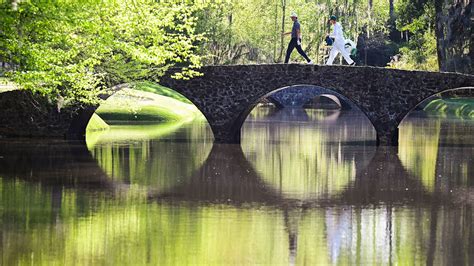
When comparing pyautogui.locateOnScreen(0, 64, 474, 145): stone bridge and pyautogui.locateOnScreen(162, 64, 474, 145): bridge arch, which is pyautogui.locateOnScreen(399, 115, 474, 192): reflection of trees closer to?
pyautogui.locateOnScreen(162, 64, 474, 145): bridge arch

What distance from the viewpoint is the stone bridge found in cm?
4019

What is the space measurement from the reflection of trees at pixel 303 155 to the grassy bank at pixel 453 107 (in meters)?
10.3

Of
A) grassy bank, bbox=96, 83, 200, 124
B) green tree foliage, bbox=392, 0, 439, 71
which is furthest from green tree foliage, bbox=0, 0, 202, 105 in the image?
green tree foliage, bbox=392, 0, 439, 71

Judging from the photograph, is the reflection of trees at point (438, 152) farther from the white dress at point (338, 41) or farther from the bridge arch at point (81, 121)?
the bridge arch at point (81, 121)

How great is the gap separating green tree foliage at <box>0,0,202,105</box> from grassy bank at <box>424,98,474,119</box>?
31.0 metres

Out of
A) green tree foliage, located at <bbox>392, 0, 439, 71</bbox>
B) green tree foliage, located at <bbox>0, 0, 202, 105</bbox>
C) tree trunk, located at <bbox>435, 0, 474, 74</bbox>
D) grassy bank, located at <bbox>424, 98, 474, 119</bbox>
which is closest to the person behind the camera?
green tree foliage, located at <bbox>0, 0, 202, 105</bbox>

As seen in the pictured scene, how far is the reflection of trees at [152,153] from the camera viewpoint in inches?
1192

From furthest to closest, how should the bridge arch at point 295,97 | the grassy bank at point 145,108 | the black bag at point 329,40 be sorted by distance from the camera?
the bridge arch at point 295,97, the grassy bank at point 145,108, the black bag at point 329,40

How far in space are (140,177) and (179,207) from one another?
6.09 metres

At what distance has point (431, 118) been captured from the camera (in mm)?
64875

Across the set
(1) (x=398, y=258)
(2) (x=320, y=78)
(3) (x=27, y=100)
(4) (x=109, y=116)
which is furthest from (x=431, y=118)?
(1) (x=398, y=258)

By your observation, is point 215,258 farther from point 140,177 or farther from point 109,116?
point 109,116

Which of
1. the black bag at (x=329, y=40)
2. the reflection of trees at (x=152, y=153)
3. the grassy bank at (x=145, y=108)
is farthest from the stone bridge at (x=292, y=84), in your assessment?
the grassy bank at (x=145, y=108)

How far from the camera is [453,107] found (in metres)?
70.2
